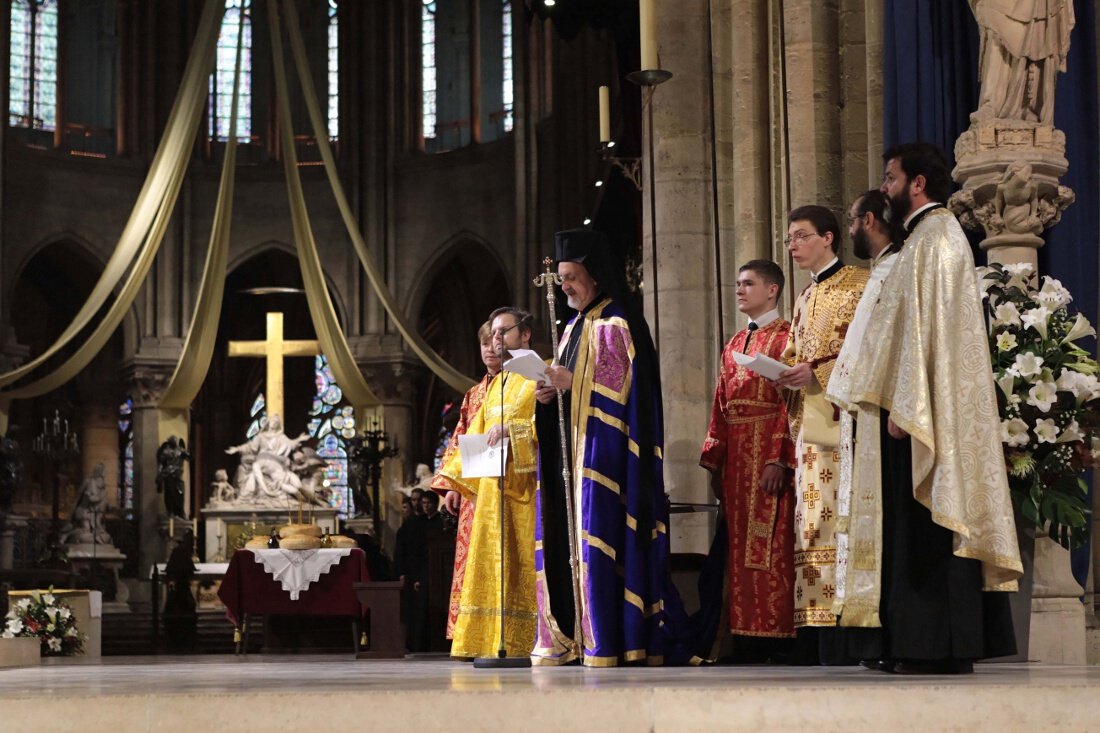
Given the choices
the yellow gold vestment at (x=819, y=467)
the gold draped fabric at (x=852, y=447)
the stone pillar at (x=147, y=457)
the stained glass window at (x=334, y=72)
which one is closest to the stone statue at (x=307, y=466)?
the stone pillar at (x=147, y=457)

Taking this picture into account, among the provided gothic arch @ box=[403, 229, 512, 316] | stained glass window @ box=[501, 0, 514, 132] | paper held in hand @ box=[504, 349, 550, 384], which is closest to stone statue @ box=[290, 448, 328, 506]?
gothic arch @ box=[403, 229, 512, 316]

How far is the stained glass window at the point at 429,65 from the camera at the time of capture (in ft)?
86.2

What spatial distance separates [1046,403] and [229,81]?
22583 mm

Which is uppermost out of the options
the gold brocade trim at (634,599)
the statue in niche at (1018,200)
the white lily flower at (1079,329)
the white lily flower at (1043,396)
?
the statue in niche at (1018,200)

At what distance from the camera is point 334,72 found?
1034 inches

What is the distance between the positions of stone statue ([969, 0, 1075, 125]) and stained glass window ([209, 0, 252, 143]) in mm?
21513

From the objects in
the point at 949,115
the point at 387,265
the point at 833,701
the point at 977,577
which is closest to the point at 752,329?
the point at 949,115

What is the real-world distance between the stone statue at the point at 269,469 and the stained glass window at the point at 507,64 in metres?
6.38

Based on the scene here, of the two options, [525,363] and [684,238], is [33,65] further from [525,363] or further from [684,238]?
[525,363]

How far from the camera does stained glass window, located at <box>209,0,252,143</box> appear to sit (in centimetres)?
2595

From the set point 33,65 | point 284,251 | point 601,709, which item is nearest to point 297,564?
point 601,709

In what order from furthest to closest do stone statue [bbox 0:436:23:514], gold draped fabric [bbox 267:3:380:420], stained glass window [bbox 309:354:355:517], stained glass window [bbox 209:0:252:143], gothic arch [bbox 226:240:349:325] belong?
stained glass window [bbox 309:354:355:517], stained glass window [bbox 209:0:252:143], gothic arch [bbox 226:240:349:325], stone statue [bbox 0:436:23:514], gold draped fabric [bbox 267:3:380:420]

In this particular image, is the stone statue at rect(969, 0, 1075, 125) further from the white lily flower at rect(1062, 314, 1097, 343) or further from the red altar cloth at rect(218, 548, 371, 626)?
the red altar cloth at rect(218, 548, 371, 626)

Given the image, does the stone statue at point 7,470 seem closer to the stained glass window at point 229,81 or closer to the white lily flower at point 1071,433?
the stained glass window at point 229,81
